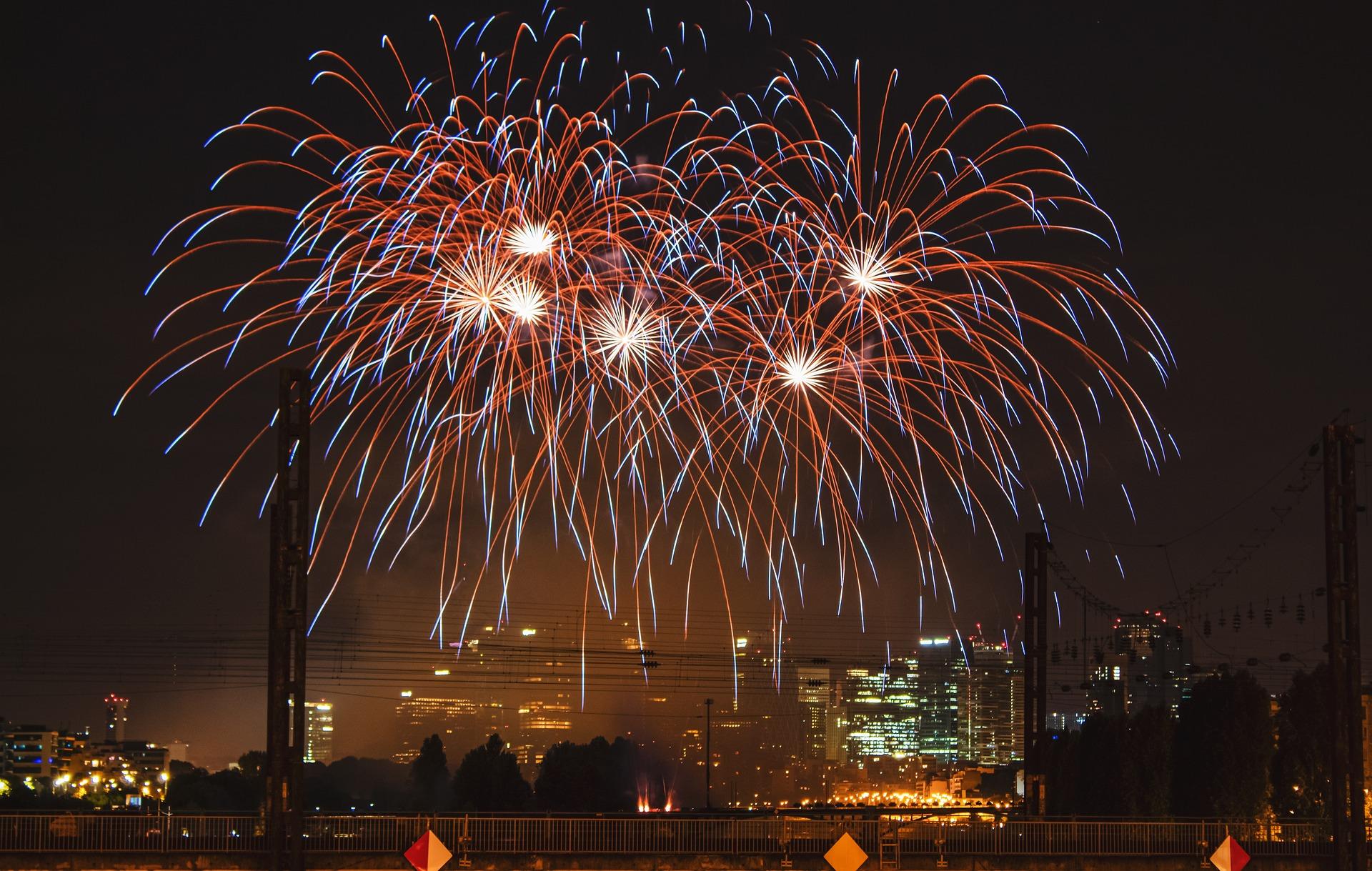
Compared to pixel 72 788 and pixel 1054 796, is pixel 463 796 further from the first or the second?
pixel 72 788

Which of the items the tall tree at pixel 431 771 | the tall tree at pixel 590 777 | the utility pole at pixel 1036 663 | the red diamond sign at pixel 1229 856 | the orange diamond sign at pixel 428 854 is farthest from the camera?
the tall tree at pixel 431 771

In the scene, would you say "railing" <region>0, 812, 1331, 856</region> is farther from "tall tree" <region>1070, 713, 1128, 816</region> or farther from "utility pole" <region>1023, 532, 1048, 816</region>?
"tall tree" <region>1070, 713, 1128, 816</region>

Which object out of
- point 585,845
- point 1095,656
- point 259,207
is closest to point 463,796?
point 1095,656

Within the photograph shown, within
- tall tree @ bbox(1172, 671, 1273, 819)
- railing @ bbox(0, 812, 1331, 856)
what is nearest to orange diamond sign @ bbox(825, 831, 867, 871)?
railing @ bbox(0, 812, 1331, 856)

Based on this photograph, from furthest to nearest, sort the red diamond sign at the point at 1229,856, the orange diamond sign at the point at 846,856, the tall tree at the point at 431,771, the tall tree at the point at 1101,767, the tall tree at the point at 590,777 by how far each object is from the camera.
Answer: the tall tree at the point at 431,771 < the tall tree at the point at 590,777 < the tall tree at the point at 1101,767 < the red diamond sign at the point at 1229,856 < the orange diamond sign at the point at 846,856

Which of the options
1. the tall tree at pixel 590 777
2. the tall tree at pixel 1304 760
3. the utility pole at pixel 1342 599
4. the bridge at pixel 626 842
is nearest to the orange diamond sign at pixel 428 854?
the bridge at pixel 626 842

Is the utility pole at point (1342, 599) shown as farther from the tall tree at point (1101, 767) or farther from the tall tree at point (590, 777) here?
the tall tree at point (590, 777)

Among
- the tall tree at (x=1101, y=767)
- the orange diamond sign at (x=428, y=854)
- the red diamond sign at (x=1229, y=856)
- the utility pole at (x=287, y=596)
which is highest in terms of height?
the utility pole at (x=287, y=596)

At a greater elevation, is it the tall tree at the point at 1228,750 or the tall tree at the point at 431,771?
the tall tree at the point at 1228,750
